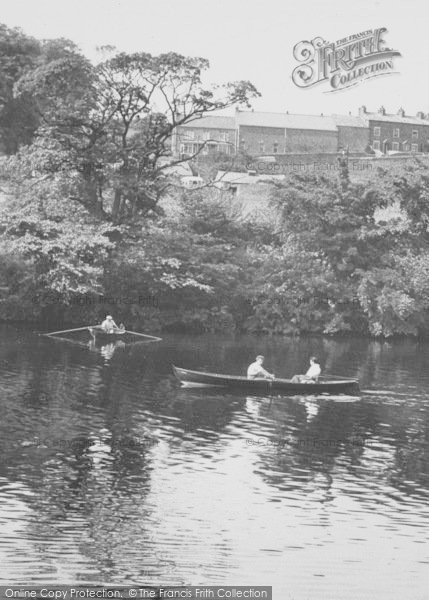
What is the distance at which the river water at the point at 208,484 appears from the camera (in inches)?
793

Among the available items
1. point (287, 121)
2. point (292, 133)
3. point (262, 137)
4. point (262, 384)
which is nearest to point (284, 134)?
point (292, 133)

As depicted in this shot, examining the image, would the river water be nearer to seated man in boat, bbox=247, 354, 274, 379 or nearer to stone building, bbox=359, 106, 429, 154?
seated man in boat, bbox=247, 354, 274, 379

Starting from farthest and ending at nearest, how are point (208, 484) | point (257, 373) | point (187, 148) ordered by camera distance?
1. point (187, 148)
2. point (257, 373)
3. point (208, 484)

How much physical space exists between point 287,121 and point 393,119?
1860 cm

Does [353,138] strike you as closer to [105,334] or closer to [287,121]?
[287,121]

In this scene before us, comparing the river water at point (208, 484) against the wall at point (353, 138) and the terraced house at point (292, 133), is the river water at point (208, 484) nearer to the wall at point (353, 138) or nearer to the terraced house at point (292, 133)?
the terraced house at point (292, 133)

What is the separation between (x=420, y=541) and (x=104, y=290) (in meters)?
42.3

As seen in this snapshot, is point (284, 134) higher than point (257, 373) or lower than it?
higher

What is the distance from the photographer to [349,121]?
528ft

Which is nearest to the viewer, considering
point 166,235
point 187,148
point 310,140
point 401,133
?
point 166,235

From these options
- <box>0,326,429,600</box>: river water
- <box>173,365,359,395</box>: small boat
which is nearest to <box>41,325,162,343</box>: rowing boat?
<box>0,326,429,600</box>: river water

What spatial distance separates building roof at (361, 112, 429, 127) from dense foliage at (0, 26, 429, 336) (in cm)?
9774

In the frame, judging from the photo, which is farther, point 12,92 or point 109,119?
point 12,92

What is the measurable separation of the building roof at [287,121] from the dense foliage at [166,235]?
90663mm
